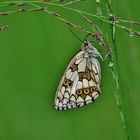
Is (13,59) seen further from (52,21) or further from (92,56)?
(92,56)

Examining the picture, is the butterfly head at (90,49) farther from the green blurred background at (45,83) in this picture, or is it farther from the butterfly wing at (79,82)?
the green blurred background at (45,83)

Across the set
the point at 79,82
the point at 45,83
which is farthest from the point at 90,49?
the point at 45,83

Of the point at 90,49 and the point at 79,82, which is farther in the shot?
the point at 79,82

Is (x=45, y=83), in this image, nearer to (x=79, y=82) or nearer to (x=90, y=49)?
(x=79, y=82)

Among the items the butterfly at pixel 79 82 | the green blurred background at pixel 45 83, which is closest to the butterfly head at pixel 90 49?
the butterfly at pixel 79 82

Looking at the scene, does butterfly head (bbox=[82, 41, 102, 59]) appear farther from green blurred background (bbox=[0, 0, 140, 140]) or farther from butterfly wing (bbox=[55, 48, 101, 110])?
green blurred background (bbox=[0, 0, 140, 140])

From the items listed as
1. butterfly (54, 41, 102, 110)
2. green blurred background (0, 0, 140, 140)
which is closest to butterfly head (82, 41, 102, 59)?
butterfly (54, 41, 102, 110)
